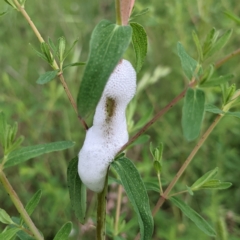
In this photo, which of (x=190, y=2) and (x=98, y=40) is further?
(x=190, y=2)

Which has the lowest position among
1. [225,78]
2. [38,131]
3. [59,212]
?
[59,212]

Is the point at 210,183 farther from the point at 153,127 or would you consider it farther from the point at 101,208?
the point at 153,127

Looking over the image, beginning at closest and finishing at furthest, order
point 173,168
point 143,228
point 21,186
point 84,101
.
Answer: point 84,101 < point 143,228 < point 21,186 < point 173,168

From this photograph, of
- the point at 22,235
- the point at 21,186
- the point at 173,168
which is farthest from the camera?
the point at 173,168

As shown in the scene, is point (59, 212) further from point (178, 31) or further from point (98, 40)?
point (98, 40)

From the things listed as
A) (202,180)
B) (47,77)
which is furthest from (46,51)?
(202,180)

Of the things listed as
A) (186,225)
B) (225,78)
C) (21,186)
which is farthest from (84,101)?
(21,186)

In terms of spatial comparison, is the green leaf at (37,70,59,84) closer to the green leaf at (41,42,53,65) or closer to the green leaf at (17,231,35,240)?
the green leaf at (41,42,53,65)

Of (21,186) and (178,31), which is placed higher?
(178,31)
